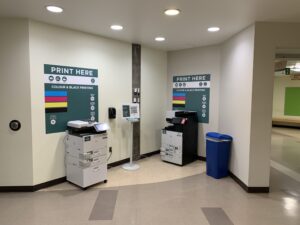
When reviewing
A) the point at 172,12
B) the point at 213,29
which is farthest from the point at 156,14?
the point at 213,29

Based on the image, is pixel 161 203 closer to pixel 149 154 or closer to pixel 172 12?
pixel 149 154

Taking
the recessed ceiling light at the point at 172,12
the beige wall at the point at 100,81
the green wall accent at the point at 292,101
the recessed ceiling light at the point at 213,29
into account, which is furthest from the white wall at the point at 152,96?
the green wall accent at the point at 292,101

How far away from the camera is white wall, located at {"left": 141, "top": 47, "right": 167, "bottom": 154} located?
4.97 metres

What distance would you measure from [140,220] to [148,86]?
3103 millimetres

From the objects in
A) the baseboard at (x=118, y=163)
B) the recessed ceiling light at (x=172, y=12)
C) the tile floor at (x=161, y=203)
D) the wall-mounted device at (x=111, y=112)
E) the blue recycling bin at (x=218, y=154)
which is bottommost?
the tile floor at (x=161, y=203)

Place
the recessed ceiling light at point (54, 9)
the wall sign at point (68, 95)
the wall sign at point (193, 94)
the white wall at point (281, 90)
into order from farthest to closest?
the white wall at point (281, 90) → the wall sign at point (193, 94) → the wall sign at point (68, 95) → the recessed ceiling light at point (54, 9)

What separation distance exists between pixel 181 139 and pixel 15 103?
9.71ft

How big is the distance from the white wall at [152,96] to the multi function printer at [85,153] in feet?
5.34

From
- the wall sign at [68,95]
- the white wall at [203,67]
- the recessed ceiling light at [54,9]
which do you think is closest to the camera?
the recessed ceiling light at [54,9]

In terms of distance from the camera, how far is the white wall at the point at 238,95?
3.34m

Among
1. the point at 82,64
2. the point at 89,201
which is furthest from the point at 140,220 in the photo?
the point at 82,64

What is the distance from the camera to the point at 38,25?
10.6ft

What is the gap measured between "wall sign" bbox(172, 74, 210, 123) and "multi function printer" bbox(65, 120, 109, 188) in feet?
7.54

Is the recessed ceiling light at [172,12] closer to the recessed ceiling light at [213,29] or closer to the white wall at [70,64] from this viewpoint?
the recessed ceiling light at [213,29]
